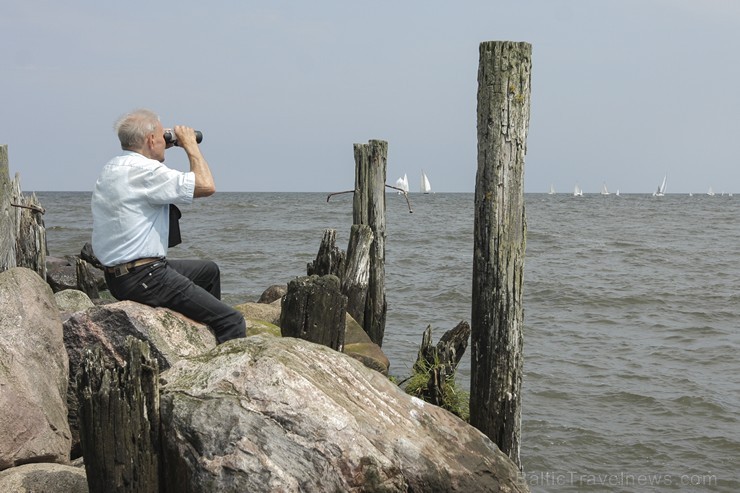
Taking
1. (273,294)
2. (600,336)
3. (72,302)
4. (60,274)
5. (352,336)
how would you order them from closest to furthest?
(72,302)
(352,336)
(273,294)
(600,336)
(60,274)

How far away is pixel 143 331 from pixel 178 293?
330 millimetres

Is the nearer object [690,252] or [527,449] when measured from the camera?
[527,449]

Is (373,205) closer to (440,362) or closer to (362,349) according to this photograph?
(362,349)

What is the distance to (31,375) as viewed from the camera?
561cm

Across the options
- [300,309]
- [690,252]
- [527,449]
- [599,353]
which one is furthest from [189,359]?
[690,252]

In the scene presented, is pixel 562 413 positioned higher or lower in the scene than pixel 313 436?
lower

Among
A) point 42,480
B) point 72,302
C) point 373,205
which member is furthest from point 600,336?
point 42,480

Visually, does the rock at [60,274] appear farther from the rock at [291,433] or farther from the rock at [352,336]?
the rock at [291,433]

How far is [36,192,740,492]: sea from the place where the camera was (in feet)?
27.9

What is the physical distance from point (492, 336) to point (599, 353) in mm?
6503

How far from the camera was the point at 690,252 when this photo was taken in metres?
27.7

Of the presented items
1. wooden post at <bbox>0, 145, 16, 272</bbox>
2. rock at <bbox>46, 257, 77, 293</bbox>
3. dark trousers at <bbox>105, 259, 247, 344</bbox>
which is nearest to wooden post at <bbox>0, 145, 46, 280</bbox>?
wooden post at <bbox>0, 145, 16, 272</bbox>

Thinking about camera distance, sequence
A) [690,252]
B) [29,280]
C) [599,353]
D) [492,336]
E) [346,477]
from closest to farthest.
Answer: [346,477]
[29,280]
[492,336]
[599,353]
[690,252]

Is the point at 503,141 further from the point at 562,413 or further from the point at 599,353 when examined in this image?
the point at 599,353
